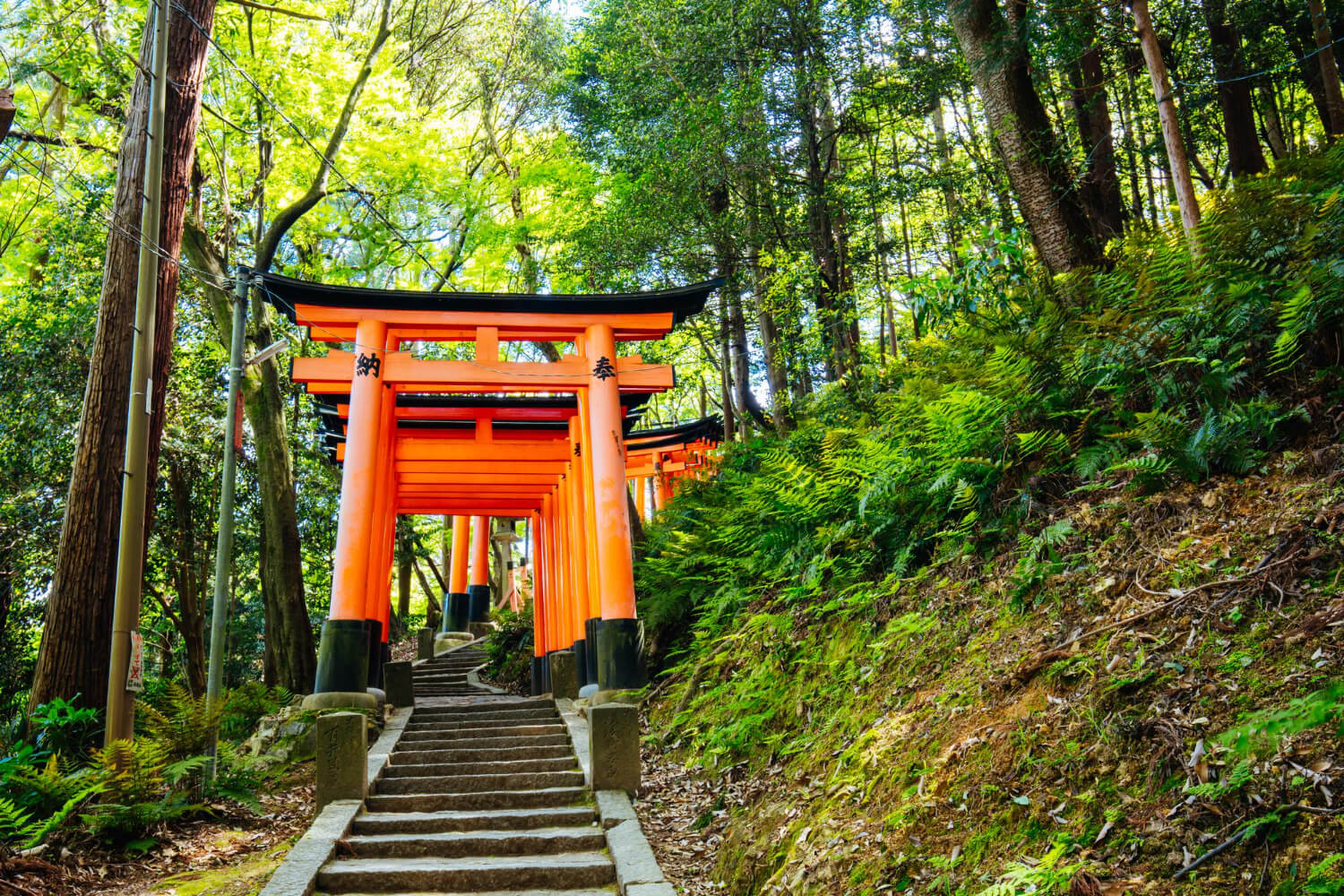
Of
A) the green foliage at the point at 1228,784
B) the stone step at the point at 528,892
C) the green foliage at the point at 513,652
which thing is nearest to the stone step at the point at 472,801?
the stone step at the point at 528,892

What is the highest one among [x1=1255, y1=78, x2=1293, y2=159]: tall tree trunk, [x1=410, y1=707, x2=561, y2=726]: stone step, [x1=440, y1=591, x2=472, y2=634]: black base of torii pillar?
[x1=1255, y1=78, x2=1293, y2=159]: tall tree trunk

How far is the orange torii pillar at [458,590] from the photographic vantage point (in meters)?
24.0

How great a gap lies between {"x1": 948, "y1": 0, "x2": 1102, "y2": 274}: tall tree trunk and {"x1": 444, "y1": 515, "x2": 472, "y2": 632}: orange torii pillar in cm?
1837

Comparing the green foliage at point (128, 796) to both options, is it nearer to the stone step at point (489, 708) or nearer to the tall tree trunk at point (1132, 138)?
the stone step at point (489, 708)

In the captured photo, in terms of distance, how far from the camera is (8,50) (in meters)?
13.5

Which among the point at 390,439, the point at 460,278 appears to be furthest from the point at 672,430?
the point at 390,439

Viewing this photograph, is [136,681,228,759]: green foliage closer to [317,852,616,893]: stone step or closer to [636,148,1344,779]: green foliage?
[317,852,616,893]: stone step

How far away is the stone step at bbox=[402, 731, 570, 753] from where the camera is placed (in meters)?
9.63

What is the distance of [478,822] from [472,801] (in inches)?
23.3

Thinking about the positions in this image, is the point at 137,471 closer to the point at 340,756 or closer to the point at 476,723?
the point at 340,756

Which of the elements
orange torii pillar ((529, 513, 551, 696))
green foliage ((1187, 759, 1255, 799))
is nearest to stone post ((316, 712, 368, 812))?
green foliage ((1187, 759, 1255, 799))

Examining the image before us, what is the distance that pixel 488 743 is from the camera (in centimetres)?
974

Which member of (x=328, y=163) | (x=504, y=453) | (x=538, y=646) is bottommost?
(x=538, y=646)

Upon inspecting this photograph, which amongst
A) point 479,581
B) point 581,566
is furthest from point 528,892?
point 479,581
